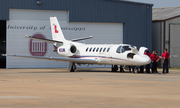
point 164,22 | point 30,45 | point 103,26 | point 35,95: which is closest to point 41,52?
point 30,45

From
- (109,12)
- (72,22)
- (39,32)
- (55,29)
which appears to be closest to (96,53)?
(55,29)

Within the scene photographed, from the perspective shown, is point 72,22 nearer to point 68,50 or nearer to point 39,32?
point 39,32

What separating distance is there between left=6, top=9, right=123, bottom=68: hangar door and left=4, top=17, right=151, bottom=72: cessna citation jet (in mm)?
2567

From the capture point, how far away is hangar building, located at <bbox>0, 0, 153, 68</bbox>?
30.3 m

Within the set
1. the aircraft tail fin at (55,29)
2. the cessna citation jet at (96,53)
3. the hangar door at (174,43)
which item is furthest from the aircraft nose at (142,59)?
the hangar door at (174,43)

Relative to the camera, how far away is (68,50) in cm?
2684

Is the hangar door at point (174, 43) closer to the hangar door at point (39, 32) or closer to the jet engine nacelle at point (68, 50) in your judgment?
the hangar door at point (39, 32)

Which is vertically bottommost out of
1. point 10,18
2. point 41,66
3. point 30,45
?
point 41,66

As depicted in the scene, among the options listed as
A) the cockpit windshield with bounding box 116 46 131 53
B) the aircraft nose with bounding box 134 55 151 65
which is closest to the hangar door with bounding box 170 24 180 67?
the cockpit windshield with bounding box 116 46 131 53

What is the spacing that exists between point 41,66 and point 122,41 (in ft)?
28.4

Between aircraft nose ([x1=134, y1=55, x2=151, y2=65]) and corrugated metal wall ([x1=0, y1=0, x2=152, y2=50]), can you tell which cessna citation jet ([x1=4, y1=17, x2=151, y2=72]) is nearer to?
aircraft nose ([x1=134, y1=55, x2=151, y2=65])

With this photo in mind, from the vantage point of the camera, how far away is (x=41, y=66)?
3136 centimetres

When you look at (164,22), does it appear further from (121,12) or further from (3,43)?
(3,43)

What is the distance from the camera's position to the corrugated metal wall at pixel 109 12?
30.5 meters
